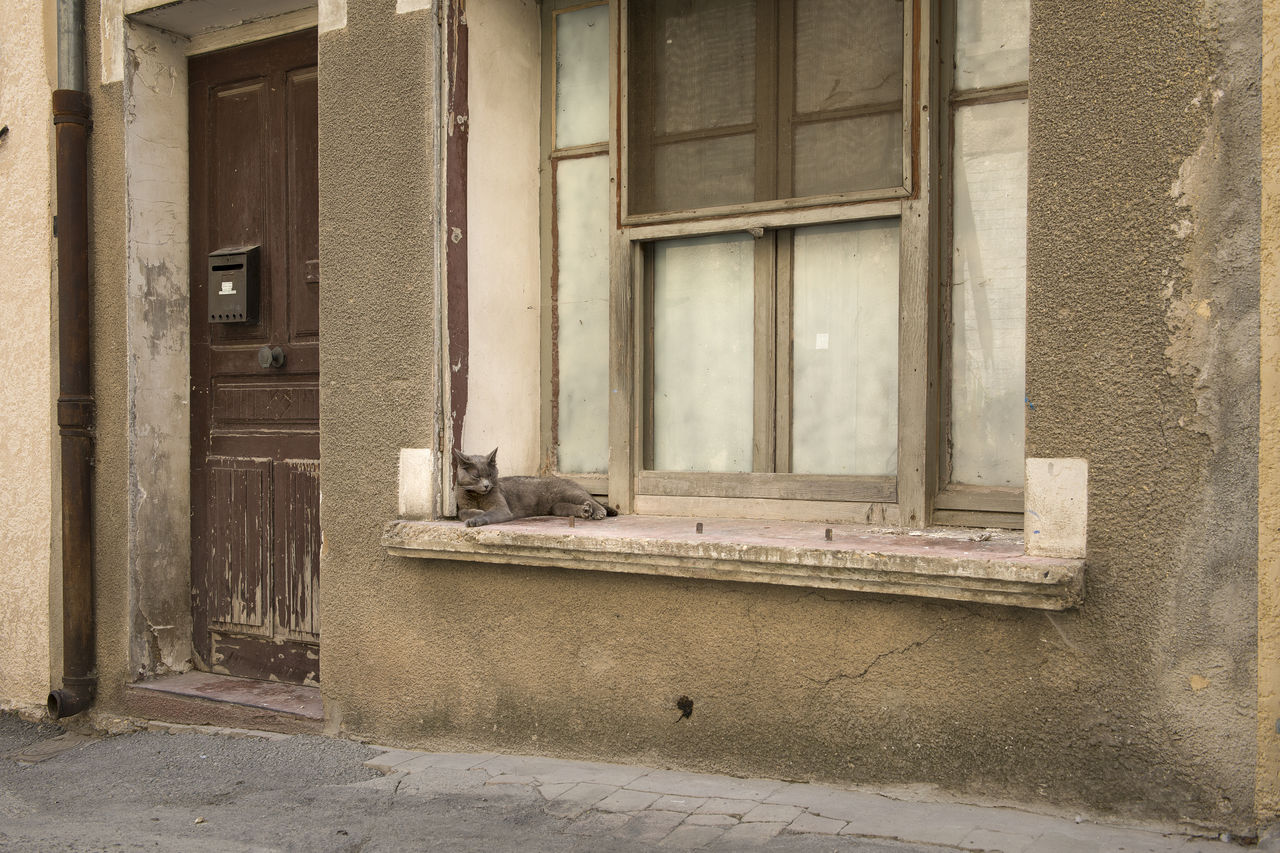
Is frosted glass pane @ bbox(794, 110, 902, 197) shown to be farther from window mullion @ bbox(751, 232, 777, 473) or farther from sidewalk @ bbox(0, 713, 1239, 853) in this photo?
sidewalk @ bbox(0, 713, 1239, 853)

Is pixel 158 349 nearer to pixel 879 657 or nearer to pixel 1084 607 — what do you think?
pixel 879 657

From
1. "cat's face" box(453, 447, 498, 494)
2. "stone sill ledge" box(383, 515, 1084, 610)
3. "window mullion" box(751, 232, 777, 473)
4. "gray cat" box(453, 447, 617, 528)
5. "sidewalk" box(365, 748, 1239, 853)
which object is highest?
"window mullion" box(751, 232, 777, 473)

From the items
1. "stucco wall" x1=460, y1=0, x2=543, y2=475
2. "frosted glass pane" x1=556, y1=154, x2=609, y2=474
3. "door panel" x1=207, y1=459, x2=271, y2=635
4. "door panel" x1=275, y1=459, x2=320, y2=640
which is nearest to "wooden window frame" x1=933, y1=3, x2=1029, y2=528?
"frosted glass pane" x1=556, y1=154, x2=609, y2=474

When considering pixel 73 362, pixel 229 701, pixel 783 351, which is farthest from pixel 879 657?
pixel 73 362

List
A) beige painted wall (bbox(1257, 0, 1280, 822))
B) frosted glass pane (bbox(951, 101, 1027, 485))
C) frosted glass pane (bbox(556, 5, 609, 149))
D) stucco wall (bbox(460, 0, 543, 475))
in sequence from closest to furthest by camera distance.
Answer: beige painted wall (bbox(1257, 0, 1280, 822)) → frosted glass pane (bbox(951, 101, 1027, 485)) → stucco wall (bbox(460, 0, 543, 475)) → frosted glass pane (bbox(556, 5, 609, 149))

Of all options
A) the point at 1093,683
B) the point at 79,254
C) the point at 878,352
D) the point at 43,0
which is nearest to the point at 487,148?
the point at 878,352

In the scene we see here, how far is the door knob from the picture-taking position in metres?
5.26

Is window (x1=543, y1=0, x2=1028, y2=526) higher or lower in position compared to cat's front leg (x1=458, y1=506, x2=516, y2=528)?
higher

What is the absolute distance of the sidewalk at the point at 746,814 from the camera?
2.96m

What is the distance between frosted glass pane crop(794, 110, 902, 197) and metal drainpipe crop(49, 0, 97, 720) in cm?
365

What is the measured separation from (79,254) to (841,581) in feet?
13.9

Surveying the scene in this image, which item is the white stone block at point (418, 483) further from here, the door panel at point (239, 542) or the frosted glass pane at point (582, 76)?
the frosted glass pane at point (582, 76)

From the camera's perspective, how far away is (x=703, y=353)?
4.43m

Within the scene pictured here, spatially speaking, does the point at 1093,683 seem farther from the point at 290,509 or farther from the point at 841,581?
the point at 290,509
